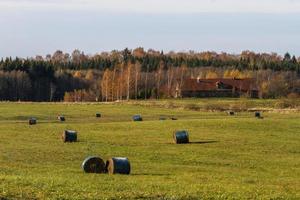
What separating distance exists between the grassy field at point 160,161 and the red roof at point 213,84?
103388 mm

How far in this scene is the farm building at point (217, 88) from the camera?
529 feet

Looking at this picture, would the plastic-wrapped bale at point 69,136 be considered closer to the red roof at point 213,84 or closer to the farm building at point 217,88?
the farm building at point 217,88

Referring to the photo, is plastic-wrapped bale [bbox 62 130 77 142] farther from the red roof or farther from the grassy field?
the red roof

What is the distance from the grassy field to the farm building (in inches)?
4047

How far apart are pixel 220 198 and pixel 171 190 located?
1.76 meters

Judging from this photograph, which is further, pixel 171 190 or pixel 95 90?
pixel 95 90

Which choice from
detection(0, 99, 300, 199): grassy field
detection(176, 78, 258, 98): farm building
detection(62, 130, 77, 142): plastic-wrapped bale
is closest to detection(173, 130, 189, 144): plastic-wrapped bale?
detection(0, 99, 300, 199): grassy field

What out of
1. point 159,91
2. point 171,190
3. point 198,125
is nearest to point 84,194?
point 171,190

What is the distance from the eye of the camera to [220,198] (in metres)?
17.8

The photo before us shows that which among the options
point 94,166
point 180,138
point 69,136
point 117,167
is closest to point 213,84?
point 180,138

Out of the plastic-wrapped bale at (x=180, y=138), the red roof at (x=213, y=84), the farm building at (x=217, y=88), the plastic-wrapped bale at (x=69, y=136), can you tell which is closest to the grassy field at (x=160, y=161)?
the plastic-wrapped bale at (x=69, y=136)

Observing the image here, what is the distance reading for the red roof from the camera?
16175cm

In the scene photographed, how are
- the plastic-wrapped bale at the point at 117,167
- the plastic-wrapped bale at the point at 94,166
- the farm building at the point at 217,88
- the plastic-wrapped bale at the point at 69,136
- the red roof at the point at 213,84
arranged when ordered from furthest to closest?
the red roof at the point at 213,84 → the farm building at the point at 217,88 → the plastic-wrapped bale at the point at 69,136 → the plastic-wrapped bale at the point at 94,166 → the plastic-wrapped bale at the point at 117,167

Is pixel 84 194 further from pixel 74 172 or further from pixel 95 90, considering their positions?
pixel 95 90
